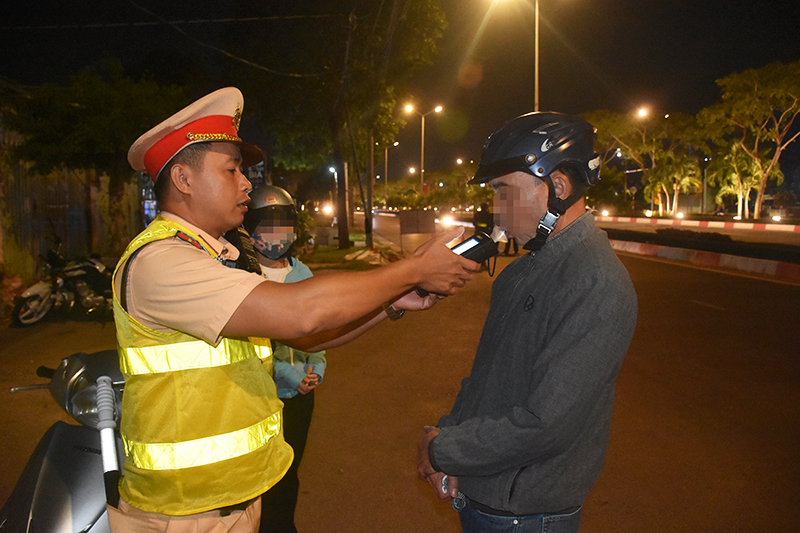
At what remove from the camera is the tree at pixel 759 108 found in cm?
3097

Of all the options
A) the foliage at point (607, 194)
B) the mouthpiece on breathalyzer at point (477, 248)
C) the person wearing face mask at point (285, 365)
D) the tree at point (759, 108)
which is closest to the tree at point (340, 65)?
the person wearing face mask at point (285, 365)

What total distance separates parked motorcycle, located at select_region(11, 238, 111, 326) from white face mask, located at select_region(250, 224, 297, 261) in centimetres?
658

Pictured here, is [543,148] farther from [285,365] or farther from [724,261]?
[724,261]

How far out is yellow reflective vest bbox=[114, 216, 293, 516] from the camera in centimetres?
163

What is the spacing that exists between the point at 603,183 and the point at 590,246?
57664 millimetres

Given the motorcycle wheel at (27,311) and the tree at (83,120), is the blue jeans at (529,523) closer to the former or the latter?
the motorcycle wheel at (27,311)

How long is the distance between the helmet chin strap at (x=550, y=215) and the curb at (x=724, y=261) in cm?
1294

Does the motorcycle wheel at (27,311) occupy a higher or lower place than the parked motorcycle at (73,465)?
lower

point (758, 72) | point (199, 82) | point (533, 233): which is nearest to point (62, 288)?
point (533, 233)

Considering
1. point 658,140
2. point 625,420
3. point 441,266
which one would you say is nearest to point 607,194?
point 658,140

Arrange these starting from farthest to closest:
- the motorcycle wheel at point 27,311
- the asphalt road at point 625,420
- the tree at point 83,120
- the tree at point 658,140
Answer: the tree at point 658,140 → the tree at point 83,120 → the motorcycle wheel at point 27,311 → the asphalt road at point 625,420

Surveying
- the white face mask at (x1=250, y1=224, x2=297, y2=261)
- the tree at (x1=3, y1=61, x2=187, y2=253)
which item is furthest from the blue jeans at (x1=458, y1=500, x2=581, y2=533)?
the tree at (x1=3, y1=61, x2=187, y2=253)

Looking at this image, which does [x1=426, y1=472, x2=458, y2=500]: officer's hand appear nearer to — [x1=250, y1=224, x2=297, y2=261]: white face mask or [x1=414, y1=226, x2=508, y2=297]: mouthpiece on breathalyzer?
[x1=414, y1=226, x2=508, y2=297]: mouthpiece on breathalyzer

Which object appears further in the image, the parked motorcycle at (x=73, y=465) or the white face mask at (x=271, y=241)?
the white face mask at (x=271, y=241)
